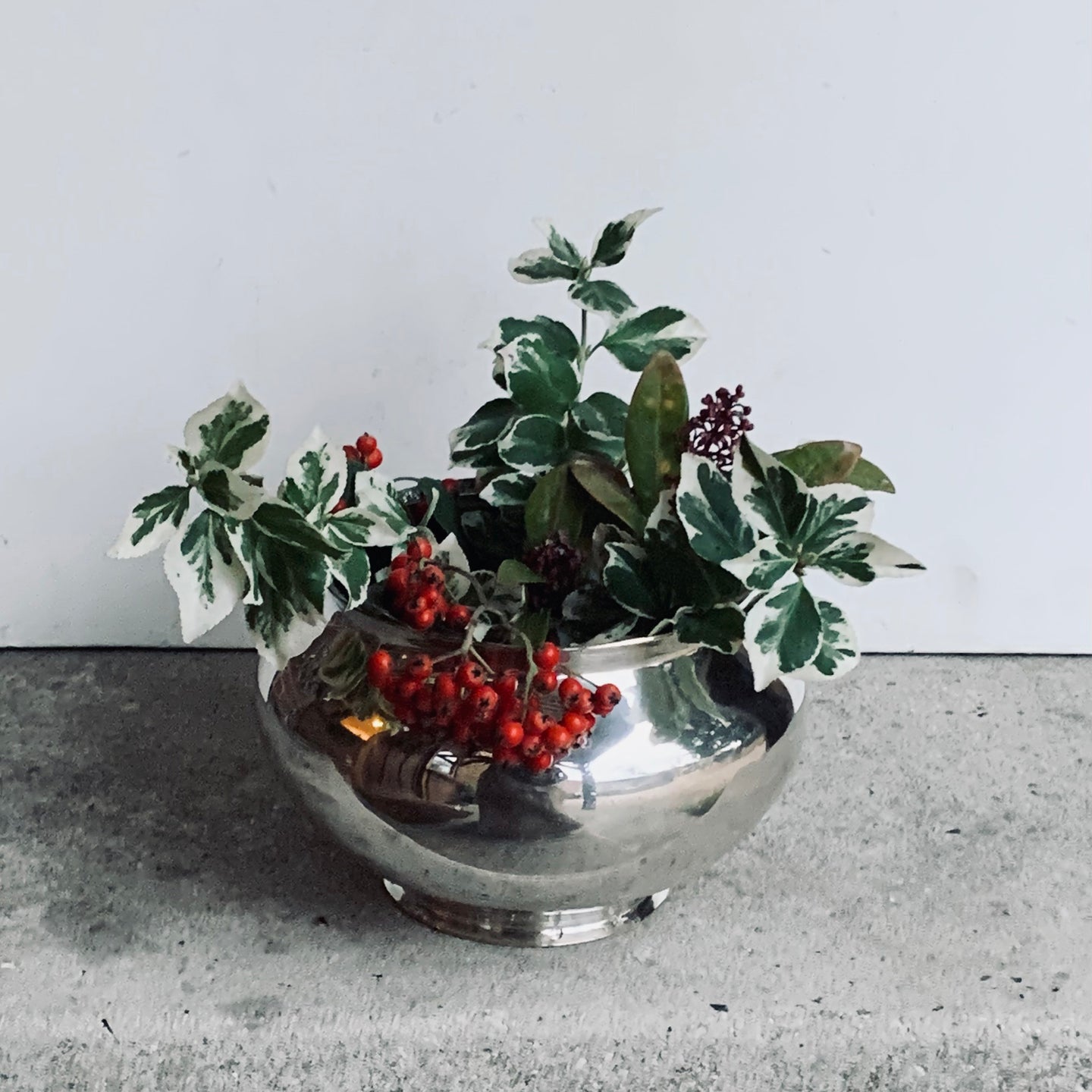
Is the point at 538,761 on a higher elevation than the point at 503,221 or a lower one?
lower

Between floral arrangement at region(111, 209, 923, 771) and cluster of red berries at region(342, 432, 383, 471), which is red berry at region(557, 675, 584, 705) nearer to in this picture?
floral arrangement at region(111, 209, 923, 771)

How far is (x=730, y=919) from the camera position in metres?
0.60

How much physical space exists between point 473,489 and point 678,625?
186mm

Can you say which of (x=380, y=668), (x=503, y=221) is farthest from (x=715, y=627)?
(x=503, y=221)

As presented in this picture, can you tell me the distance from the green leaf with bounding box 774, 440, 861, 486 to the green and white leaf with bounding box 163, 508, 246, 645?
24cm

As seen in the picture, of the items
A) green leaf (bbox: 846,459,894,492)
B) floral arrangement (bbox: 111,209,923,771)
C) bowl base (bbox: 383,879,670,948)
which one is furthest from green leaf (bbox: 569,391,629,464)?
bowl base (bbox: 383,879,670,948)

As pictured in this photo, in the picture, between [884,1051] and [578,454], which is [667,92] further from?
[884,1051]

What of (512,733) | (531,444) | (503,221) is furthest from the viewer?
(503,221)

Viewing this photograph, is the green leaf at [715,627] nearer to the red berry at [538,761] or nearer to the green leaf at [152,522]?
the red berry at [538,761]

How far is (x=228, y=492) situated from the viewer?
0.45 metres

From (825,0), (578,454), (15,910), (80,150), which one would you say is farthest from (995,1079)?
(80,150)

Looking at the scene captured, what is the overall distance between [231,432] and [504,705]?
0.15 m

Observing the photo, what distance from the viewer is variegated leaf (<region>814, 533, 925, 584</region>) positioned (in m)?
0.46

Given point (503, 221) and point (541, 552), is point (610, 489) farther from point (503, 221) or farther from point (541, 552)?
point (503, 221)
